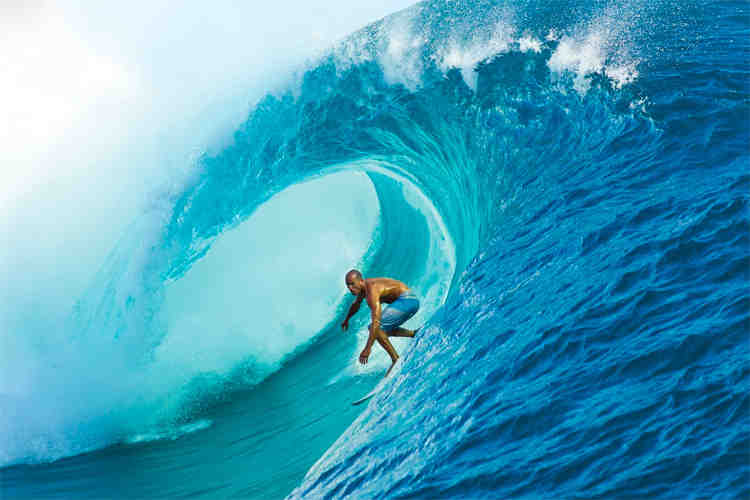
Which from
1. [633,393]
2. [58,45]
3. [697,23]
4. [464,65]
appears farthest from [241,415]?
[58,45]

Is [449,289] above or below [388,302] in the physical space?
below

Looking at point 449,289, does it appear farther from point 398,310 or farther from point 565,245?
point 565,245

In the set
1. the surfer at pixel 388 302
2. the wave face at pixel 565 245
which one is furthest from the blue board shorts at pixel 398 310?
the wave face at pixel 565 245

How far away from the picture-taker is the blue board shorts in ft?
25.6

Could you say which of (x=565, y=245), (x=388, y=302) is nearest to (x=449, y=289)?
(x=388, y=302)

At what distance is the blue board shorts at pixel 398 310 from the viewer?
7.80 m

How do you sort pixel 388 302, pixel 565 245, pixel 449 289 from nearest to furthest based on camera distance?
pixel 565 245, pixel 388 302, pixel 449 289

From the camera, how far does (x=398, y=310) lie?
307 inches

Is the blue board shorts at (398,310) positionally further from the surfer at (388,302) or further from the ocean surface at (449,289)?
the ocean surface at (449,289)

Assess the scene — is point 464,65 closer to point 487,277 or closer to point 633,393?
point 487,277

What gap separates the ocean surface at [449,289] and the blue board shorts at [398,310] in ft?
1.09

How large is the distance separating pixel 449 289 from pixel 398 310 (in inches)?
112

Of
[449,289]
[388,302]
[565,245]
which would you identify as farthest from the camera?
[449,289]

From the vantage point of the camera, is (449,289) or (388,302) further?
(449,289)
